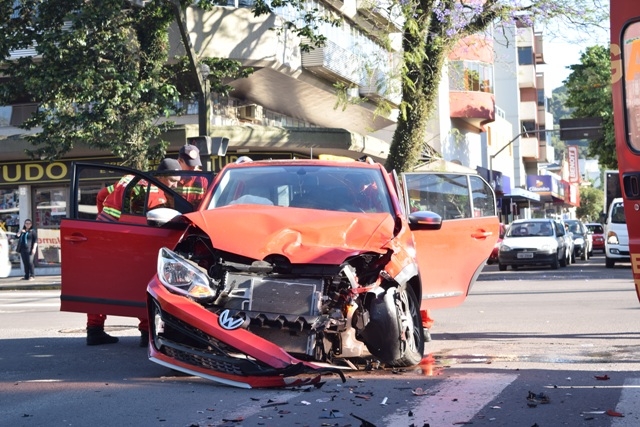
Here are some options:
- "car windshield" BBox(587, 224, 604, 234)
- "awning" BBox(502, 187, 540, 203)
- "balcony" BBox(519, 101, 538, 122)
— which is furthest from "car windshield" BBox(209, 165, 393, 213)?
"balcony" BBox(519, 101, 538, 122)

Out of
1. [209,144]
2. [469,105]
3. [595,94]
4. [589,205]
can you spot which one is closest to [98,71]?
[209,144]

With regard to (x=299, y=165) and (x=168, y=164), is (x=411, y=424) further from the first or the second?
(x=168, y=164)

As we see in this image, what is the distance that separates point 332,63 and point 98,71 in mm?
9622

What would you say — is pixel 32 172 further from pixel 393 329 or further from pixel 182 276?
pixel 393 329

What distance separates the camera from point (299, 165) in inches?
387

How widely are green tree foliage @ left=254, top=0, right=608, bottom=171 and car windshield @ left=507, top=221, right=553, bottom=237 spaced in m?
5.10

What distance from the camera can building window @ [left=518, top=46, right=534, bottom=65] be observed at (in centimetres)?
8000

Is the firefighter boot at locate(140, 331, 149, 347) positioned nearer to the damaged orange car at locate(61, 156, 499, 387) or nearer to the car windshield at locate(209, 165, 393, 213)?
the damaged orange car at locate(61, 156, 499, 387)

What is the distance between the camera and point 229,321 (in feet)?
24.6

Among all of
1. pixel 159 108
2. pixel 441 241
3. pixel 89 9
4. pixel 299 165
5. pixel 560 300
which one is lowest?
pixel 560 300

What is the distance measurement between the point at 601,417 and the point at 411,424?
3.72 ft

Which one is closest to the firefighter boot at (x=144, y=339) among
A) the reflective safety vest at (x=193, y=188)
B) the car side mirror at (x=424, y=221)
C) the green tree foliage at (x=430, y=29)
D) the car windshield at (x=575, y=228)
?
the reflective safety vest at (x=193, y=188)

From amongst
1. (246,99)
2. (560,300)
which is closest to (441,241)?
(560,300)

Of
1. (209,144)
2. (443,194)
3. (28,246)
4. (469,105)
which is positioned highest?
(469,105)
